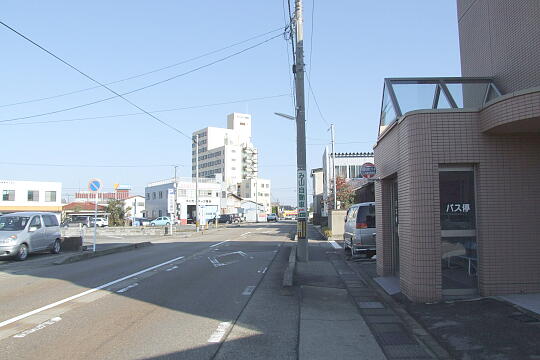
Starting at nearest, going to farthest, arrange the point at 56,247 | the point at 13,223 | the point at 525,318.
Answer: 1. the point at 525,318
2. the point at 13,223
3. the point at 56,247

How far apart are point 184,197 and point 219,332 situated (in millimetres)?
79215

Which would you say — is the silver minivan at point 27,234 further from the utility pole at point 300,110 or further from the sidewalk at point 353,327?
the sidewalk at point 353,327

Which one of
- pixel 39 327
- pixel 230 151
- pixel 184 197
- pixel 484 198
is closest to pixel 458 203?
pixel 484 198

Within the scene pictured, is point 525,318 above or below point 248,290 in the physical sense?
above

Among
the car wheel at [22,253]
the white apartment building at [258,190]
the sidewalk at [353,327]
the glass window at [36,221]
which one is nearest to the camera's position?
the sidewalk at [353,327]

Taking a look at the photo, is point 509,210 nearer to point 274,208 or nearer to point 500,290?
point 500,290

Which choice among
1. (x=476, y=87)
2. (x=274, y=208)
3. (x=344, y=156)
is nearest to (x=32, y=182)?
(x=344, y=156)

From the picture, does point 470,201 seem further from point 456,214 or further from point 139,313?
point 139,313

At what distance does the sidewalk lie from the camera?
18.4ft

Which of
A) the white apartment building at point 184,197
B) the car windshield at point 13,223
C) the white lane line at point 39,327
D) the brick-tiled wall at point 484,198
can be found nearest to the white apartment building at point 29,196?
the white apartment building at point 184,197

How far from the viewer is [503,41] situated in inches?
389

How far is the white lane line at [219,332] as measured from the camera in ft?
20.0

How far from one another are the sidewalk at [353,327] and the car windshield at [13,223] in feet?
37.5

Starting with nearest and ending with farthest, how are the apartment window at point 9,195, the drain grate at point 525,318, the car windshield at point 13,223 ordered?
the drain grate at point 525,318, the car windshield at point 13,223, the apartment window at point 9,195
